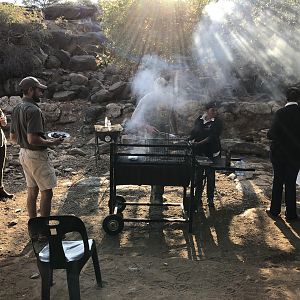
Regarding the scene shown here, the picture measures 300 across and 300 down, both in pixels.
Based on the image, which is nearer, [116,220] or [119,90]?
[116,220]

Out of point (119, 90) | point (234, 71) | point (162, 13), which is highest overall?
point (162, 13)

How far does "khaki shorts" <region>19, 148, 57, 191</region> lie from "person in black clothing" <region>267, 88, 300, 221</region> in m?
2.79

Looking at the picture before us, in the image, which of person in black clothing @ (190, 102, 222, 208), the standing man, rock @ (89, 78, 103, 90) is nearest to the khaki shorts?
the standing man

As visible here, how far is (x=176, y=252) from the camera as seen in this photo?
4156 millimetres

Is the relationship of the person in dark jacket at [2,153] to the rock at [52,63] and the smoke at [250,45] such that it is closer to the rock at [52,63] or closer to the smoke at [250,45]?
the smoke at [250,45]

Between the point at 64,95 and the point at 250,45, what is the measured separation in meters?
8.03

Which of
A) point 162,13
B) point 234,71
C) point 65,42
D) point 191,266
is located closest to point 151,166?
point 191,266

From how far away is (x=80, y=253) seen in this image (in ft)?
Result: 9.41

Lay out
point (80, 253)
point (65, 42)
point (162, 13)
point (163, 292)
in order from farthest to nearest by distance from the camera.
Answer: point (65, 42) → point (162, 13) → point (163, 292) → point (80, 253)

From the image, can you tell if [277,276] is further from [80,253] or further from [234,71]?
[234,71]

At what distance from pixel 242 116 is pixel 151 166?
25.4 feet

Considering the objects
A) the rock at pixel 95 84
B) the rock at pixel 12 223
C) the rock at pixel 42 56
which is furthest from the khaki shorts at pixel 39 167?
the rock at pixel 42 56

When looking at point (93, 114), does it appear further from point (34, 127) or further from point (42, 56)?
point (34, 127)

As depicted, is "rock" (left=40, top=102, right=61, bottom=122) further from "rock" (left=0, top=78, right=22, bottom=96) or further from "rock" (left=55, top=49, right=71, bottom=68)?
"rock" (left=55, top=49, right=71, bottom=68)
